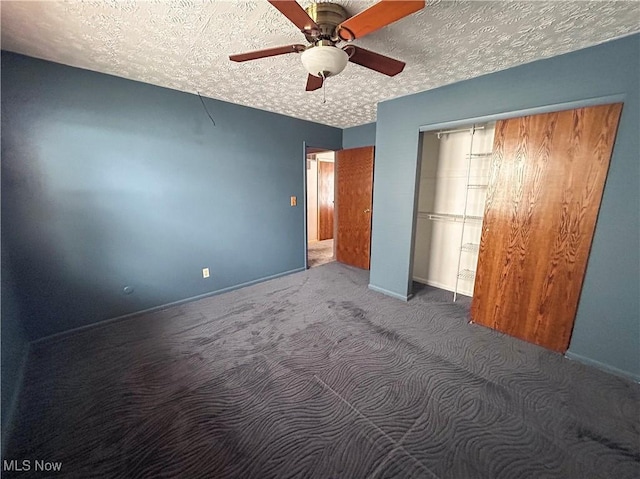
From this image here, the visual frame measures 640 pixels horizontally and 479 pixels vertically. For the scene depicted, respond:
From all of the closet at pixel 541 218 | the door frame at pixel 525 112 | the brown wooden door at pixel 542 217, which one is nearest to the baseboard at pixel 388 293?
the closet at pixel 541 218

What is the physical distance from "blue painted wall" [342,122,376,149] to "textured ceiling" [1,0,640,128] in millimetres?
1524

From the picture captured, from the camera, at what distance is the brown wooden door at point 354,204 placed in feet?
13.1

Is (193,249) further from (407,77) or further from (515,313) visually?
(515,313)

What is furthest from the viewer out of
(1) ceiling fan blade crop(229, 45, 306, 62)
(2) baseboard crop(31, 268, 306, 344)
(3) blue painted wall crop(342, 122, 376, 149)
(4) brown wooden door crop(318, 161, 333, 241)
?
(4) brown wooden door crop(318, 161, 333, 241)

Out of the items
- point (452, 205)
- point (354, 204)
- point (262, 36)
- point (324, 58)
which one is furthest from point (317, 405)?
point (354, 204)

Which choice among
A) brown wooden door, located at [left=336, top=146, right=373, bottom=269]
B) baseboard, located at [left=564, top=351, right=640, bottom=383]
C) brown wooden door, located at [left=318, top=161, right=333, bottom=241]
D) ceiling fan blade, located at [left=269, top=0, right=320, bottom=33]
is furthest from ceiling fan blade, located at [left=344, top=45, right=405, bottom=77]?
brown wooden door, located at [left=318, top=161, right=333, bottom=241]

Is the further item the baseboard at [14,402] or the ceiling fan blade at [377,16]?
the baseboard at [14,402]

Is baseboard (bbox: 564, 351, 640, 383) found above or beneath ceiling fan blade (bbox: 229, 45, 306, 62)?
beneath

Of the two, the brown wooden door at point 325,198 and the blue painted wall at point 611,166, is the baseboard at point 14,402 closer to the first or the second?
the blue painted wall at point 611,166

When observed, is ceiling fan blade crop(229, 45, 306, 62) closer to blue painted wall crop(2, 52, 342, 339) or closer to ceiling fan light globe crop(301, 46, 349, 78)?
ceiling fan light globe crop(301, 46, 349, 78)

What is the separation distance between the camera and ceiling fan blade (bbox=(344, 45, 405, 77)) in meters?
1.43

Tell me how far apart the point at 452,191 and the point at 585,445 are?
2565mm

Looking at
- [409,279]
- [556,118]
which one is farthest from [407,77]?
[409,279]

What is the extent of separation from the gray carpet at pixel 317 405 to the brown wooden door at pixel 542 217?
301mm
